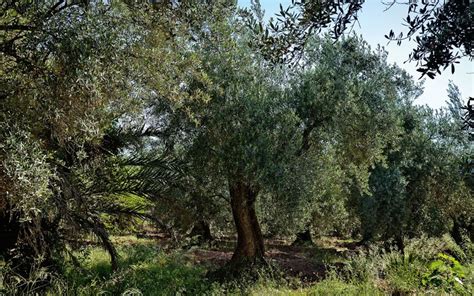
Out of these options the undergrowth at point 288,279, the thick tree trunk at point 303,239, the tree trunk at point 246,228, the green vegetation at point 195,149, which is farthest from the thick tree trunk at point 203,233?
the tree trunk at point 246,228

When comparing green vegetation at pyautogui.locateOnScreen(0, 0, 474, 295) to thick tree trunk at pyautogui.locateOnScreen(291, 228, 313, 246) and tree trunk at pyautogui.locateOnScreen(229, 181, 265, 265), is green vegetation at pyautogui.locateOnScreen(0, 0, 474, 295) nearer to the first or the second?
tree trunk at pyautogui.locateOnScreen(229, 181, 265, 265)

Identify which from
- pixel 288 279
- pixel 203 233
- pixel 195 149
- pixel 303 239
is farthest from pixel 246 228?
pixel 303 239

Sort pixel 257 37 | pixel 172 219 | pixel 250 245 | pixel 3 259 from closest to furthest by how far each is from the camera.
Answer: pixel 257 37 < pixel 3 259 < pixel 250 245 < pixel 172 219

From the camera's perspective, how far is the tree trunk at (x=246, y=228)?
11.0 m

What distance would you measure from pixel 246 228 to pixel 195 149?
107 inches

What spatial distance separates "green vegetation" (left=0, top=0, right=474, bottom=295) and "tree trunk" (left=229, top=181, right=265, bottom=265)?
0.04 m

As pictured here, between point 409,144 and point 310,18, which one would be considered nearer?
point 310,18

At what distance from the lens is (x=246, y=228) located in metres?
11.4

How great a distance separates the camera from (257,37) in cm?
337

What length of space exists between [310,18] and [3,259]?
6.72 meters

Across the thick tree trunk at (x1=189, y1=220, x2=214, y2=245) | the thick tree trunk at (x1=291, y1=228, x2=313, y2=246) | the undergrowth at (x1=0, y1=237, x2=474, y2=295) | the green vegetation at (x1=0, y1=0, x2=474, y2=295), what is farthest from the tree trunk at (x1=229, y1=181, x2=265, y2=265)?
the thick tree trunk at (x1=291, y1=228, x2=313, y2=246)

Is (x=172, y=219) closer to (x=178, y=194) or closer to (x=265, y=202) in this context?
(x=178, y=194)

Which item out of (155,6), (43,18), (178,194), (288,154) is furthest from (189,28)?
(178,194)

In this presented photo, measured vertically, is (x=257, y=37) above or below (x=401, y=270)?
above
